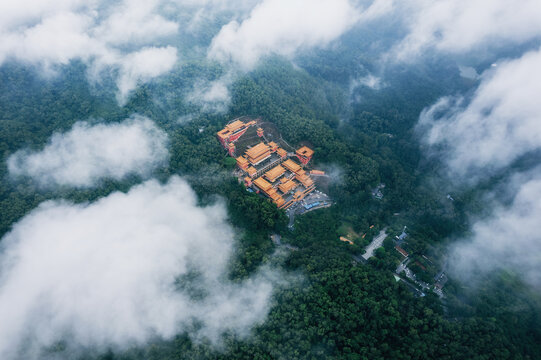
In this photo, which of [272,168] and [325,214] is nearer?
[325,214]

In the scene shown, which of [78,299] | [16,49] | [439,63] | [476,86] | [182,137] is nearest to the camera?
[78,299]

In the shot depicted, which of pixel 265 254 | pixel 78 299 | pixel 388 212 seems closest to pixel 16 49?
pixel 78 299

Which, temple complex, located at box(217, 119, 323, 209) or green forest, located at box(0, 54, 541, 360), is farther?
temple complex, located at box(217, 119, 323, 209)

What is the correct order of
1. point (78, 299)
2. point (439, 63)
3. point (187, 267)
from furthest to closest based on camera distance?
1. point (439, 63)
2. point (187, 267)
3. point (78, 299)

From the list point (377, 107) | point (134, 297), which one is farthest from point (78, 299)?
point (377, 107)

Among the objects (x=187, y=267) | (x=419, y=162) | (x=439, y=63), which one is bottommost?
(x=187, y=267)

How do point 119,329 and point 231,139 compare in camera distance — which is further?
point 231,139

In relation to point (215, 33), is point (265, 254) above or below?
below

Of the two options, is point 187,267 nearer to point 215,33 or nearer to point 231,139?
point 231,139

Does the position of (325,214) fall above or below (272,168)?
below

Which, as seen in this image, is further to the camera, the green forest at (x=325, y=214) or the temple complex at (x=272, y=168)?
the temple complex at (x=272, y=168)
